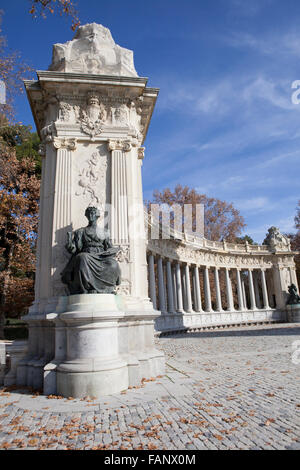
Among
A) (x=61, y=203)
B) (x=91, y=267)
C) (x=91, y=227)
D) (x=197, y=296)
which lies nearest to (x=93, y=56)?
(x=61, y=203)

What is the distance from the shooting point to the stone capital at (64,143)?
1212cm

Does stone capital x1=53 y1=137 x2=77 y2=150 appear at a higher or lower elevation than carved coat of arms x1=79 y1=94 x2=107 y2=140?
lower

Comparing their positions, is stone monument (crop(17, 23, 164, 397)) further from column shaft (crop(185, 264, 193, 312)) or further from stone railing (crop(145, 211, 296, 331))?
column shaft (crop(185, 264, 193, 312))

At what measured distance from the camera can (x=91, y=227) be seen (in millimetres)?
10336

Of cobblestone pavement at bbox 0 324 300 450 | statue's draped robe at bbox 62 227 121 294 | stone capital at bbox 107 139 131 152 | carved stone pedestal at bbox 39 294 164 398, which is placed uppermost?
stone capital at bbox 107 139 131 152

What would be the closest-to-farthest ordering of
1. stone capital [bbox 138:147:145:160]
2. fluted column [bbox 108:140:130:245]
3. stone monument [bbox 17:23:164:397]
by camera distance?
stone monument [bbox 17:23:164:397], fluted column [bbox 108:140:130:245], stone capital [bbox 138:147:145:160]

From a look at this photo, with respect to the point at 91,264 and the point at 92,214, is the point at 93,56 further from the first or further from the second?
the point at 91,264

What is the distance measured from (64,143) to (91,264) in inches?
213

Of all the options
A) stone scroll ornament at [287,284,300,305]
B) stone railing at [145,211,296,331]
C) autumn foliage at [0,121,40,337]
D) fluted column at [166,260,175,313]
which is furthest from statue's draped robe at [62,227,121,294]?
stone scroll ornament at [287,284,300,305]

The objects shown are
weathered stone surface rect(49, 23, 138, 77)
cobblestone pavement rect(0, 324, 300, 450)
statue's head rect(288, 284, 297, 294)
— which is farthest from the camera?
statue's head rect(288, 284, 297, 294)

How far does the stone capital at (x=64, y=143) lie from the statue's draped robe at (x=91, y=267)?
152 inches

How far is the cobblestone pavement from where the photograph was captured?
5.14 metres

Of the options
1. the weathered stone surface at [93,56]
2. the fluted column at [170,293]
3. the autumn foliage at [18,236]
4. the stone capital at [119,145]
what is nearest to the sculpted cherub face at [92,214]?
the stone capital at [119,145]

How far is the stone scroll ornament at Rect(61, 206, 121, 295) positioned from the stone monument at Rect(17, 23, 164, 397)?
0.11ft
